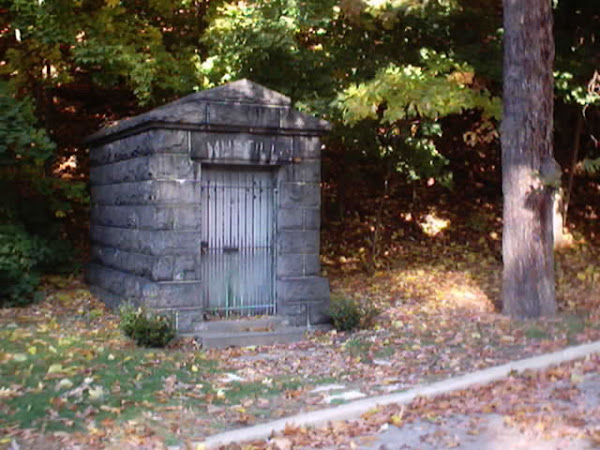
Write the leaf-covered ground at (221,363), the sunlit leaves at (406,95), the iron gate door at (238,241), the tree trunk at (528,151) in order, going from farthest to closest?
the sunlit leaves at (406,95)
the tree trunk at (528,151)
the iron gate door at (238,241)
the leaf-covered ground at (221,363)

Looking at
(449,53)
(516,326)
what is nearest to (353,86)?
(449,53)

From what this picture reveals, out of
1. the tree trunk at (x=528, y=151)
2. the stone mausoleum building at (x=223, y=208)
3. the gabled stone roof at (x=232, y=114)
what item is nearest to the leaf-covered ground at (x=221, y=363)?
the tree trunk at (x=528, y=151)

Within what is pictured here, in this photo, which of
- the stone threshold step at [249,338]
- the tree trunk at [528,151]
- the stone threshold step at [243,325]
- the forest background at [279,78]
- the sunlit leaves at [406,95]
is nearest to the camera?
the stone threshold step at [249,338]

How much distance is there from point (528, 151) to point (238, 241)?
4.17 meters

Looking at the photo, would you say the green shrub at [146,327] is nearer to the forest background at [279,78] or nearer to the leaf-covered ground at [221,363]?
the leaf-covered ground at [221,363]

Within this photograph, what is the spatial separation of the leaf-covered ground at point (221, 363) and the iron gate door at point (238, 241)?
0.95 metres

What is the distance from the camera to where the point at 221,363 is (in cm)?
838

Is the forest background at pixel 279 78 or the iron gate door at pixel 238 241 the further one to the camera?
Result: the forest background at pixel 279 78

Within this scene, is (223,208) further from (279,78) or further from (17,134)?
(17,134)

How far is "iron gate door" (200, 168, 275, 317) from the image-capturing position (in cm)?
972

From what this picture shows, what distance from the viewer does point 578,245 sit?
15.5 m

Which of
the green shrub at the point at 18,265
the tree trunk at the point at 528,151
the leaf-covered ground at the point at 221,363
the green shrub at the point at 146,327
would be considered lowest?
the leaf-covered ground at the point at 221,363

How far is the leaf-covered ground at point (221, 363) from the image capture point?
233 inches

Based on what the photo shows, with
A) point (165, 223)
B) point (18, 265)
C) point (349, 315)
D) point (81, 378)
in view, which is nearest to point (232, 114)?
point (165, 223)
